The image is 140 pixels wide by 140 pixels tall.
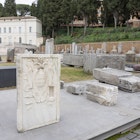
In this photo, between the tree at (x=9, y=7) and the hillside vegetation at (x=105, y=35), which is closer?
the hillside vegetation at (x=105, y=35)

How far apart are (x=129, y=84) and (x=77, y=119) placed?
3.51m

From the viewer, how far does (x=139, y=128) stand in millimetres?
5117

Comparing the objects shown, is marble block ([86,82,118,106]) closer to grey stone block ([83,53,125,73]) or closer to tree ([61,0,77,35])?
grey stone block ([83,53,125,73])

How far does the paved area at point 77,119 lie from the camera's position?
14.0 feet

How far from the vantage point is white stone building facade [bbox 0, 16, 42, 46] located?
5966 cm

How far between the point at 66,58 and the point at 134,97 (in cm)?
1026

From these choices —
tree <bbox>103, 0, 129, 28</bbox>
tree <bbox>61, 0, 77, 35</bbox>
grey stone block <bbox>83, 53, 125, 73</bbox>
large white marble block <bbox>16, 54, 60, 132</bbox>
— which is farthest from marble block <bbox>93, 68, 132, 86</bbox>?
tree <bbox>61, 0, 77, 35</bbox>

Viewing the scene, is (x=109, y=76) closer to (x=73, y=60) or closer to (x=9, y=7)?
(x=73, y=60)

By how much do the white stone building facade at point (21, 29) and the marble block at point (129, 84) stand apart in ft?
170

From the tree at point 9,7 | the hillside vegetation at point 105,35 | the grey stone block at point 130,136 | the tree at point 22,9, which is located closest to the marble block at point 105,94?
the grey stone block at point 130,136

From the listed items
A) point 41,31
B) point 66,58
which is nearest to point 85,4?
point 41,31

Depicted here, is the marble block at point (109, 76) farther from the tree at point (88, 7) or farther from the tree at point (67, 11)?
the tree at point (67, 11)

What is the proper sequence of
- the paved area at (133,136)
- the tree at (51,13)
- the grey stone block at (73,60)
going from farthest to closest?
the tree at (51,13)
the grey stone block at (73,60)
the paved area at (133,136)

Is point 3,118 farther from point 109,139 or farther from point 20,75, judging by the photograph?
point 109,139
